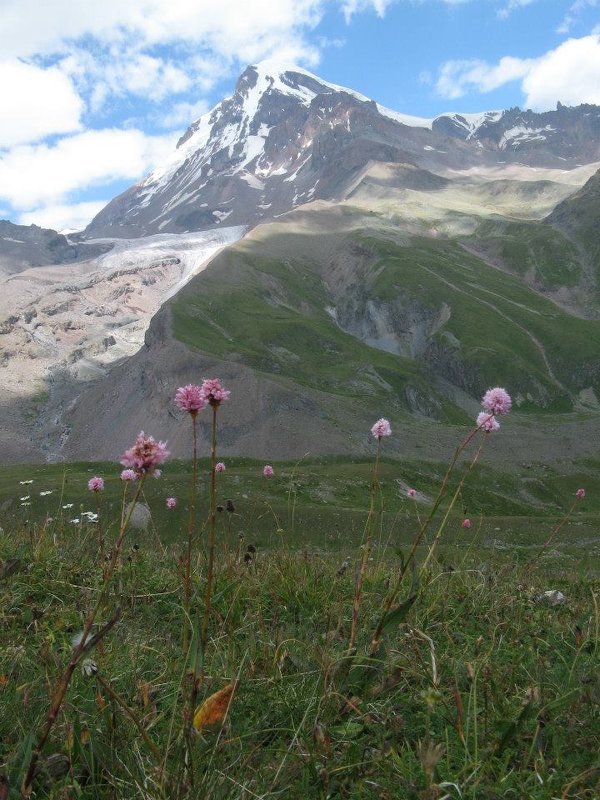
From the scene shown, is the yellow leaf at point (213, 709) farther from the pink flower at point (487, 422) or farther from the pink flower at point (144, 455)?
the pink flower at point (487, 422)

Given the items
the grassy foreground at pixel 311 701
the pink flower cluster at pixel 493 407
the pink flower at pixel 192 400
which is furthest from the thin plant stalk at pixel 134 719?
the pink flower cluster at pixel 493 407

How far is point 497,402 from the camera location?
5.15 metres

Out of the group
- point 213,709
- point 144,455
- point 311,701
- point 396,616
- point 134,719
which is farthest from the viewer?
point 396,616

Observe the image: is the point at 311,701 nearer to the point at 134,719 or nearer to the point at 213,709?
the point at 213,709

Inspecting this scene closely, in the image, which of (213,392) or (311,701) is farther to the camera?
(311,701)

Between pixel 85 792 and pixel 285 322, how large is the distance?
149m

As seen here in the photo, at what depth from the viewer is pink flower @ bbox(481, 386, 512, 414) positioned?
5055mm

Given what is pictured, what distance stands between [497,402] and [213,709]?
3219mm

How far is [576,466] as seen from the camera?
96000mm

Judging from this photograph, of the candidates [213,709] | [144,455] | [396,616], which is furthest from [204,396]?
[396,616]

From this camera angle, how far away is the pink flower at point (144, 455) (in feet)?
11.0

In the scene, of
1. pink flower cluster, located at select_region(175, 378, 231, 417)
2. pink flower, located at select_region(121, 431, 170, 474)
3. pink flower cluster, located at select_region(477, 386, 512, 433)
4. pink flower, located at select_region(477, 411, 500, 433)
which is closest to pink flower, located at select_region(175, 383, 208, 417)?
pink flower cluster, located at select_region(175, 378, 231, 417)

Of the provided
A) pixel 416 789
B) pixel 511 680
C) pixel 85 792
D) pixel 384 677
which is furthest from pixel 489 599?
pixel 85 792

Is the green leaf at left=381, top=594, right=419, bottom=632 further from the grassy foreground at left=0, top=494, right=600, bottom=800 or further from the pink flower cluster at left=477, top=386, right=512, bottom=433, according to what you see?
the pink flower cluster at left=477, top=386, right=512, bottom=433
